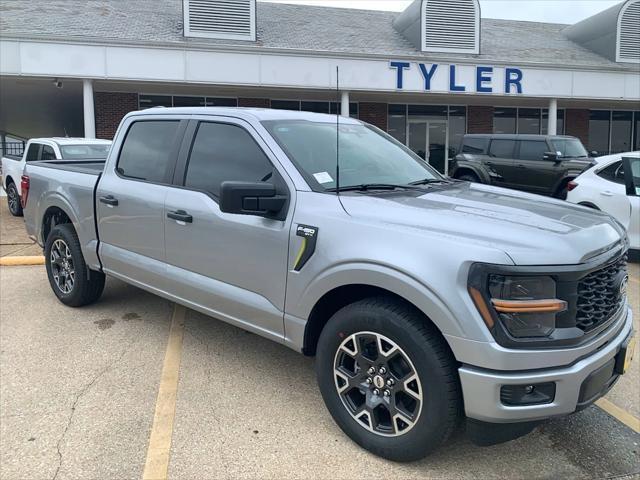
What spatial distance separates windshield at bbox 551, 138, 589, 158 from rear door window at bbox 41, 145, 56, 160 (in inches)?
403

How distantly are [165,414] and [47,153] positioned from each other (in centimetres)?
883

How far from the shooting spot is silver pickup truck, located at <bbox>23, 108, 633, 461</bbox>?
2.47m

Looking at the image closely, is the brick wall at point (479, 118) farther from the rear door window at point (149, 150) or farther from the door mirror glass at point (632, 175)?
the rear door window at point (149, 150)

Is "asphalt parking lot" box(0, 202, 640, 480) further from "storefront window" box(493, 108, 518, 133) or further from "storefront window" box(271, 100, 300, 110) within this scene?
"storefront window" box(493, 108, 518, 133)

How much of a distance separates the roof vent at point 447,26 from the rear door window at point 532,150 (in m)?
8.11

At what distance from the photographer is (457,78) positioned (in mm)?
17625

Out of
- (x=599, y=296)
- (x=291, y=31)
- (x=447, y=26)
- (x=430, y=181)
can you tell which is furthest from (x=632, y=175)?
(x=291, y=31)

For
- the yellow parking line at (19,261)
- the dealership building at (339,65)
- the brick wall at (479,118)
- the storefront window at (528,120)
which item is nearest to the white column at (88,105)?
the dealership building at (339,65)

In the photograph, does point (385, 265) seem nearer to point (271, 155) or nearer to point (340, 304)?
point (340, 304)

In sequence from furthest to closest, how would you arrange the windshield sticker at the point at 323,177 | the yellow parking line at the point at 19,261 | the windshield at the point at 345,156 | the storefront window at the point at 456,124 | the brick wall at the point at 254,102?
1. the storefront window at the point at 456,124
2. the brick wall at the point at 254,102
3. the yellow parking line at the point at 19,261
4. the windshield at the point at 345,156
5. the windshield sticker at the point at 323,177

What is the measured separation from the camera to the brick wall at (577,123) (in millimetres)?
22922

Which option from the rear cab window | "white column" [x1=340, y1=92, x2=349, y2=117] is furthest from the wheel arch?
"white column" [x1=340, y1=92, x2=349, y2=117]

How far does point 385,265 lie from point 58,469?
1.93 m

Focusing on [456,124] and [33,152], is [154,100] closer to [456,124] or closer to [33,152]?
[33,152]
